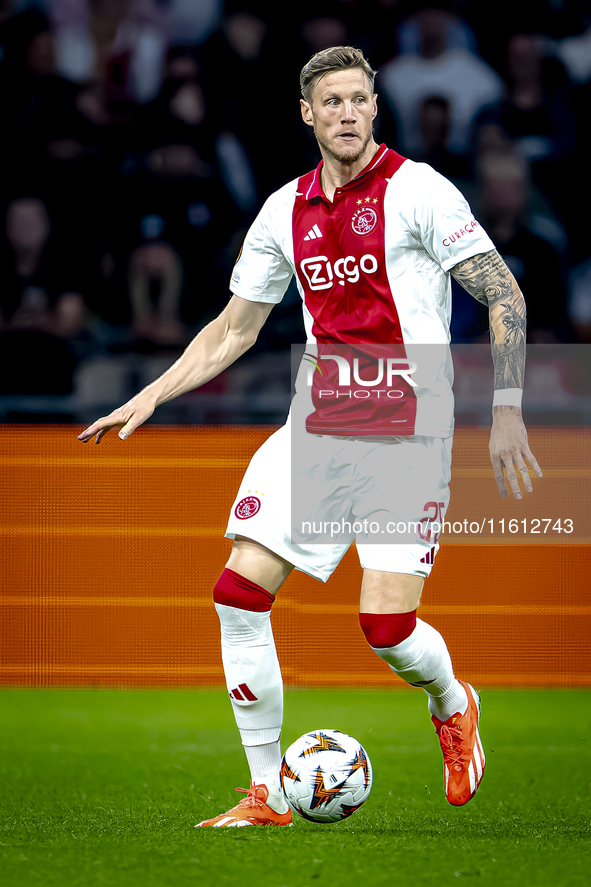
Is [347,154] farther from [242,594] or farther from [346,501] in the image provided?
[242,594]

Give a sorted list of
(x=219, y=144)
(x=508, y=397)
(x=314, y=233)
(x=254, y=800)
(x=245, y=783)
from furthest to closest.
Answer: (x=219, y=144) → (x=245, y=783) → (x=314, y=233) → (x=254, y=800) → (x=508, y=397)

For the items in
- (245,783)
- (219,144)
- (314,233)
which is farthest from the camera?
(219,144)

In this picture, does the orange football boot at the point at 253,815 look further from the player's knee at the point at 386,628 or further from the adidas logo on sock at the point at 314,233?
the adidas logo on sock at the point at 314,233

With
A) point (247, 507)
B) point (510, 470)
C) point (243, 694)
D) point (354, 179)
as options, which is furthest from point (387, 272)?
point (243, 694)

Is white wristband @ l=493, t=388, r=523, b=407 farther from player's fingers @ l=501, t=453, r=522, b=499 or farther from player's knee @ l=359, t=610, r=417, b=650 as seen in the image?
player's knee @ l=359, t=610, r=417, b=650

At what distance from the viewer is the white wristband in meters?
2.89

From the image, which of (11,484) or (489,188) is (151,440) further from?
(489,188)

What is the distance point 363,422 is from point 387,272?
449mm

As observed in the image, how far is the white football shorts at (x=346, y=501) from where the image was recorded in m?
3.01

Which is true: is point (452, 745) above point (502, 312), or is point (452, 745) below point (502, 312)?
below

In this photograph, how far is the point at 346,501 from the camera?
3131 mm

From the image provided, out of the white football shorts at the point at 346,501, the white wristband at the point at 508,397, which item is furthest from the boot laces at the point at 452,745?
the white wristband at the point at 508,397

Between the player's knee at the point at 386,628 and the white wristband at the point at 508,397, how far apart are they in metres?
0.66

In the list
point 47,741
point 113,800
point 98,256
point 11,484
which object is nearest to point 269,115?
point 98,256
